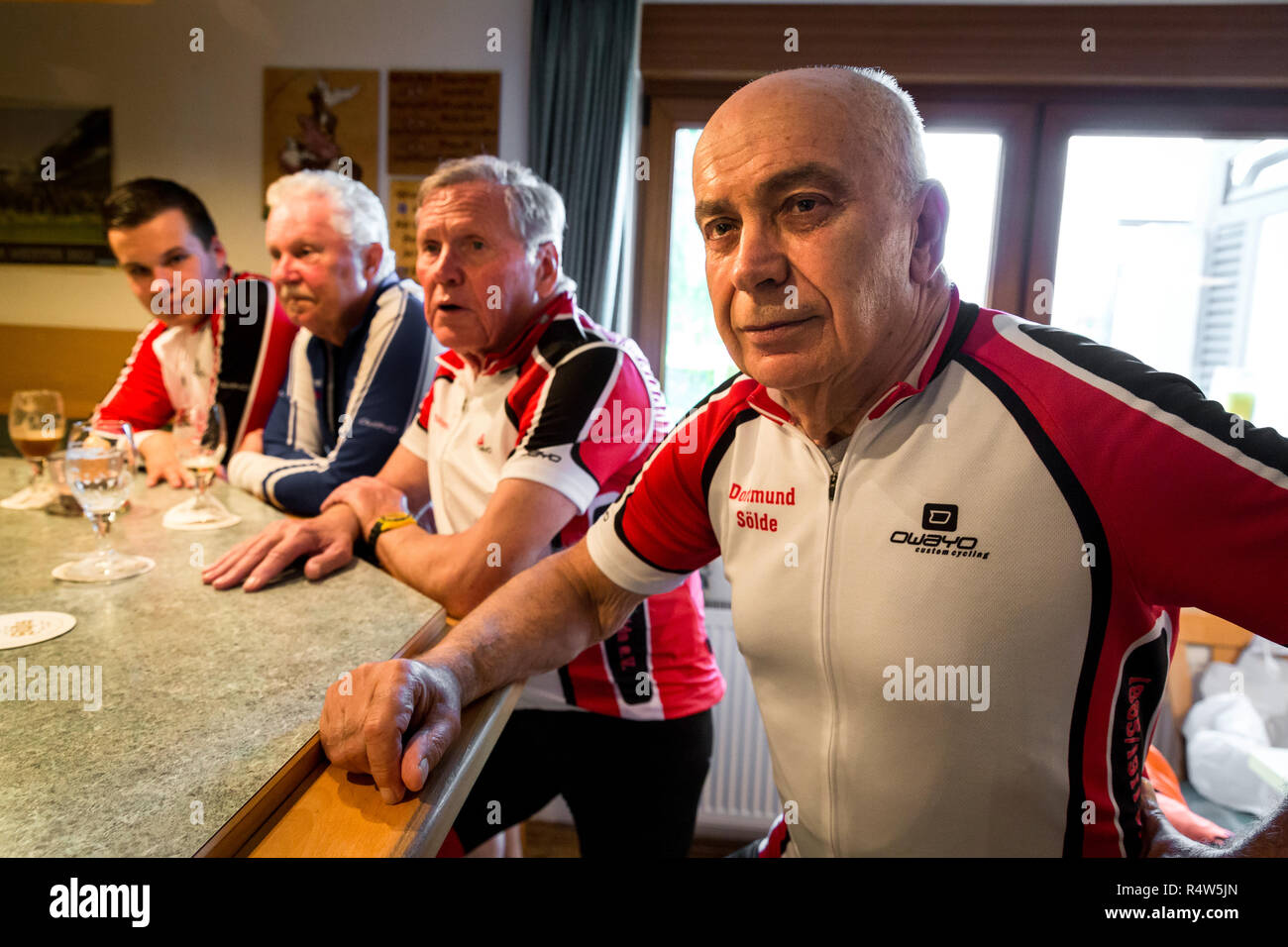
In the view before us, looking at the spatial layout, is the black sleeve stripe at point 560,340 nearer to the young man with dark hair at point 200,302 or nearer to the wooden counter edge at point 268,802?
the wooden counter edge at point 268,802

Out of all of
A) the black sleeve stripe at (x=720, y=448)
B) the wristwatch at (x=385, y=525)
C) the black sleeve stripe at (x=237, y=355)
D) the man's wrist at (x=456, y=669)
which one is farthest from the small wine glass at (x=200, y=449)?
the black sleeve stripe at (x=720, y=448)

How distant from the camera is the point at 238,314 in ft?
7.08

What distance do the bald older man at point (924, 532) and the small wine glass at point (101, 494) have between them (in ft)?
2.12

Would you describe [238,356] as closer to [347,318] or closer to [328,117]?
[347,318]

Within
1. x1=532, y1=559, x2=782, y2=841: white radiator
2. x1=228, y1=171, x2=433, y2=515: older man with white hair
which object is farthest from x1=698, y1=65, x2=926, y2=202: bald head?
x1=532, y1=559, x2=782, y2=841: white radiator

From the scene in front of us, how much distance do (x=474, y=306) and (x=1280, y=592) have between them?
1233mm

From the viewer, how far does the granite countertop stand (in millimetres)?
575

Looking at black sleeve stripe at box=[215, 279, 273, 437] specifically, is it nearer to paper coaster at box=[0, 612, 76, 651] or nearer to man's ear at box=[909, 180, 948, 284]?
paper coaster at box=[0, 612, 76, 651]

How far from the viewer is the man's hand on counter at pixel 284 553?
1109 mm

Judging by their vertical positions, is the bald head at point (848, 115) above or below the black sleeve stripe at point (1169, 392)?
above

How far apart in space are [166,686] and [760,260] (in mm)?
791

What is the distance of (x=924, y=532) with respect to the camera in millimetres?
794
